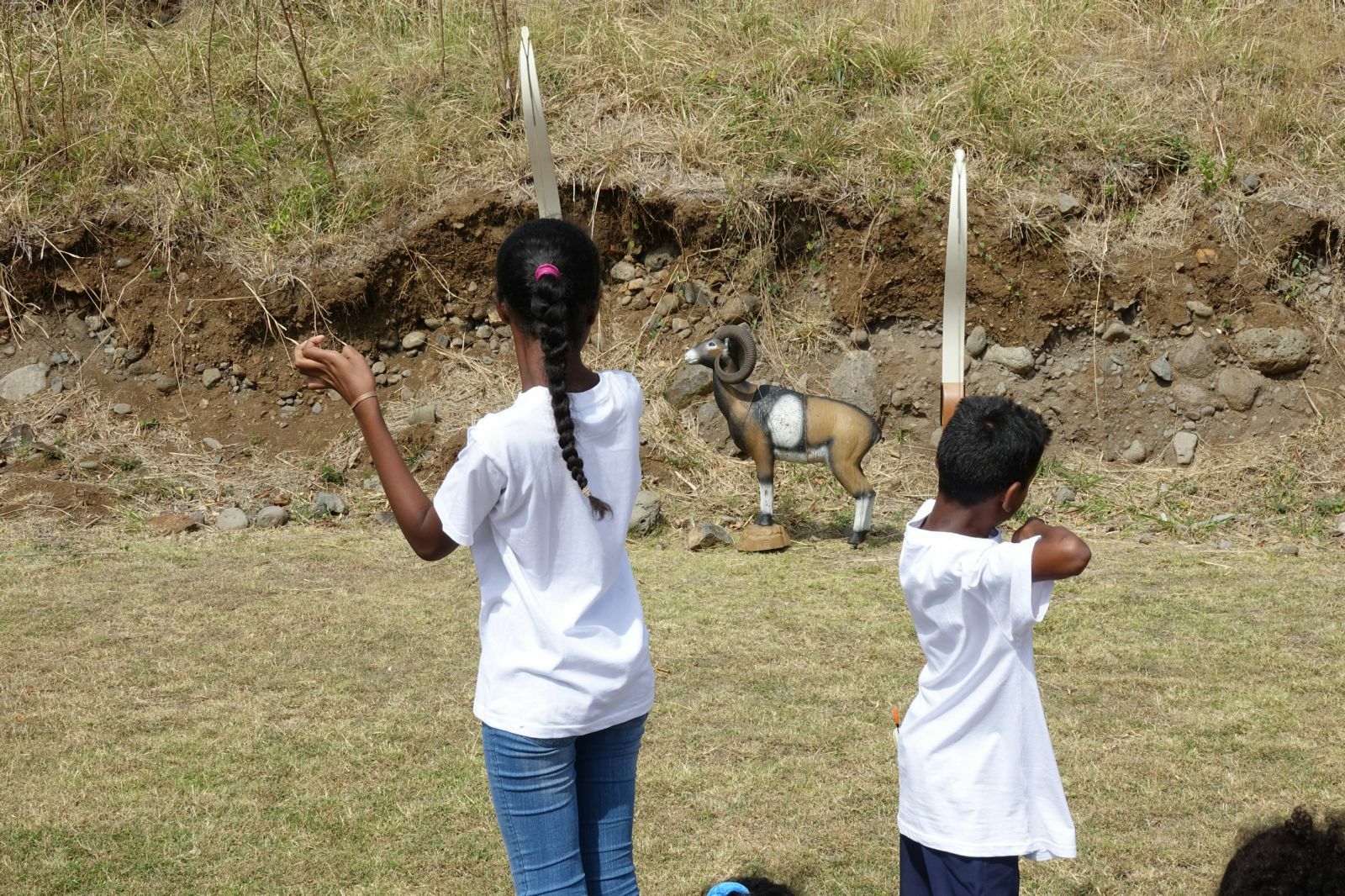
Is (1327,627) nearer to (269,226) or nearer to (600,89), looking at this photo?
(600,89)

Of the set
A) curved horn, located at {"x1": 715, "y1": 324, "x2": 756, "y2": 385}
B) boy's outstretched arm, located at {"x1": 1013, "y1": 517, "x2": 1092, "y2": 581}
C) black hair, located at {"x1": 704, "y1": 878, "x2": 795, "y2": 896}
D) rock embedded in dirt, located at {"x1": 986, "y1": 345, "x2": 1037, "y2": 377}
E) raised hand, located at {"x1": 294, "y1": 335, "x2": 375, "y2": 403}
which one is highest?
raised hand, located at {"x1": 294, "y1": 335, "x2": 375, "y2": 403}

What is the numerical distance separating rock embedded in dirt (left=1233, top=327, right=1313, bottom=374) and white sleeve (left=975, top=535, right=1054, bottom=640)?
721 centimetres

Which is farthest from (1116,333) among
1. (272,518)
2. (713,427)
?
(272,518)

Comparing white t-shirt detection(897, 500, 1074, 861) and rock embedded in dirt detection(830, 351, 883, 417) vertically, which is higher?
white t-shirt detection(897, 500, 1074, 861)

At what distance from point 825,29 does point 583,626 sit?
28.7 ft

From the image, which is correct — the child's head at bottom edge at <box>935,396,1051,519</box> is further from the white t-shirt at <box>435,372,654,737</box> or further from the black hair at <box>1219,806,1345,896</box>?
the black hair at <box>1219,806,1345,896</box>

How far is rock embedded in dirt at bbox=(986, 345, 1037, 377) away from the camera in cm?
866

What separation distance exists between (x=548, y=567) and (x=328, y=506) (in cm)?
605

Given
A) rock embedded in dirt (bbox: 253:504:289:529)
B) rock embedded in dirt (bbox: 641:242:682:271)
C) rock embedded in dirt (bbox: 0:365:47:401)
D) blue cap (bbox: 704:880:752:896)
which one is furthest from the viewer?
rock embedded in dirt (bbox: 641:242:682:271)

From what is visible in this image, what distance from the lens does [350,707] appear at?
454cm

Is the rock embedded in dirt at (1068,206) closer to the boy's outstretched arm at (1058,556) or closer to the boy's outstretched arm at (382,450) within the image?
the boy's outstretched arm at (1058,556)

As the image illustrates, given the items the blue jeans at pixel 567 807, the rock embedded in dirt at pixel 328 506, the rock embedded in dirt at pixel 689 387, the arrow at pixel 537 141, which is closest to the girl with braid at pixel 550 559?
the blue jeans at pixel 567 807

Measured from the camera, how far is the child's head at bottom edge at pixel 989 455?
2.28 meters

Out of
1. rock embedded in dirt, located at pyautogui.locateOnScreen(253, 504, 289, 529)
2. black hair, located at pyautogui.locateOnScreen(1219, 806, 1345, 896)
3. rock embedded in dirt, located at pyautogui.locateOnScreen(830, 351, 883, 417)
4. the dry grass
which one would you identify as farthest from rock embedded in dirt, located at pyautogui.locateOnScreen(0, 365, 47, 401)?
black hair, located at pyautogui.locateOnScreen(1219, 806, 1345, 896)
